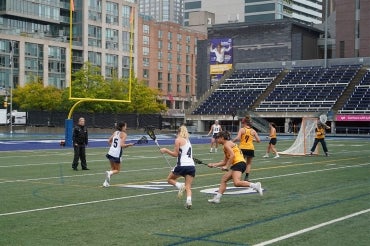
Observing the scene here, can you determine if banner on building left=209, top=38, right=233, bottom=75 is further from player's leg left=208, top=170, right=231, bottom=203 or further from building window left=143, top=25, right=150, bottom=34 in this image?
player's leg left=208, top=170, right=231, bottom=203

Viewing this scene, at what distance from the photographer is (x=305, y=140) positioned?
2855 cm

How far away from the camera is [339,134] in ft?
190

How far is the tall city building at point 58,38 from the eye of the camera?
82.9 metres

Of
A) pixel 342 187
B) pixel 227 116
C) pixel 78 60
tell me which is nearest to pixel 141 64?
pixel 78 60

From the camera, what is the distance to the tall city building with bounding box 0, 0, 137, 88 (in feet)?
272

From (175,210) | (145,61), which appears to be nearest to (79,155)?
(175,210)

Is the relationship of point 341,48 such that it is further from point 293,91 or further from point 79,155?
point 79,155

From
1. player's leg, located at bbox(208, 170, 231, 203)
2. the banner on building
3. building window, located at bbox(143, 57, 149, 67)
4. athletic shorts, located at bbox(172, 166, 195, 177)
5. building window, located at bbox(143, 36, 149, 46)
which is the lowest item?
player's leg, located at bbox(208, 170, 231, 203)

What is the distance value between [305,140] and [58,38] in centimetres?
6696

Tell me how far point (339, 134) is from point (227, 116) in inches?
504

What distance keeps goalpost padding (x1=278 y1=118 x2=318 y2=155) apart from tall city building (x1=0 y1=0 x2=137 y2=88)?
159 ft

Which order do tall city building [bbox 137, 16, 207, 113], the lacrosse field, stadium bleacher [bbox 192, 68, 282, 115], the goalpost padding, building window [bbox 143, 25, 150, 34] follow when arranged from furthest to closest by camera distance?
1. tall city building [bbox 137, 16, 207, 113]
2. building window [bbox 143, 25, 150, 34]
3. stadium bleacher [bbox 192, 68, 282, 115]
4. the goalpost padding
5. the lacrosse field

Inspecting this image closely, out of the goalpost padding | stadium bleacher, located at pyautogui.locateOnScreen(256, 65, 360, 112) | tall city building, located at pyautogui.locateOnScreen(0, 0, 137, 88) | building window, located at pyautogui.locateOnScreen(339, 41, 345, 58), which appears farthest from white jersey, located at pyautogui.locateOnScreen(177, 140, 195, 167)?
building window, located at pyautogui.locateOnScreen(339, 41, 345, 58)

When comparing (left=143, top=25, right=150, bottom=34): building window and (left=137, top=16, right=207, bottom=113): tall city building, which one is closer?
(left=143, top=25, right=150, bottom=34): building window
